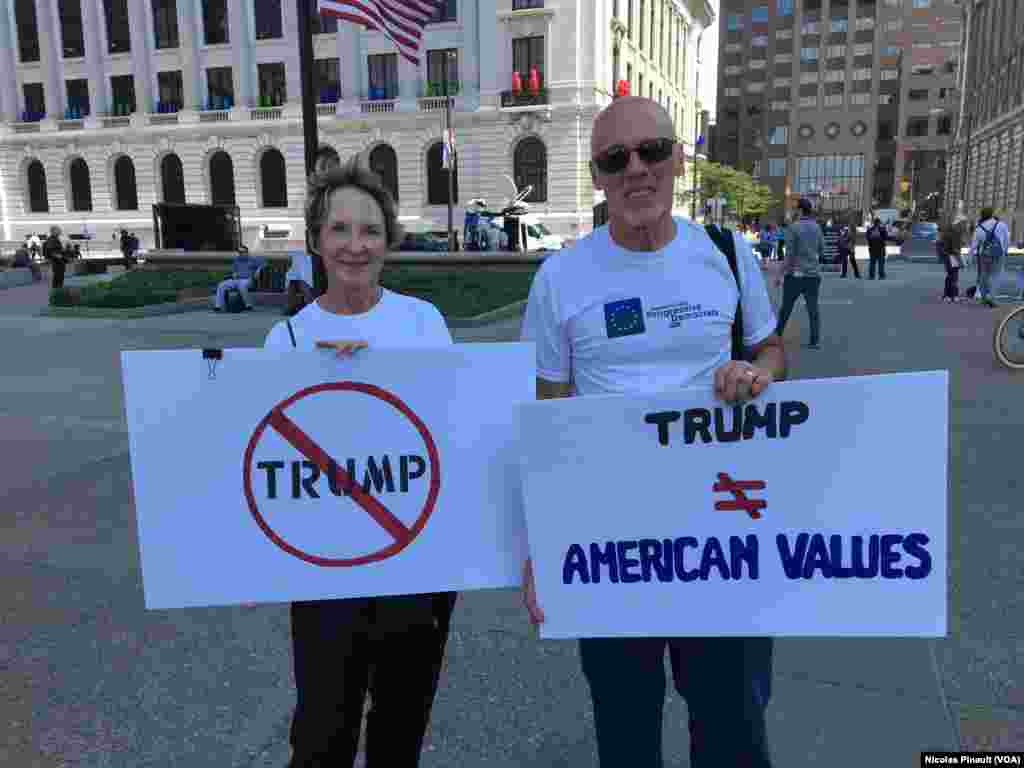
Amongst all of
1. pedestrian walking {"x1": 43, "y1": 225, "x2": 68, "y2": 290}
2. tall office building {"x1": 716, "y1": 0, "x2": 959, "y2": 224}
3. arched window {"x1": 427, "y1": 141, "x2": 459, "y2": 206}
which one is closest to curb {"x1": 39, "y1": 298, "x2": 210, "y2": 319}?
pedestrian walking {"x1": 43, "y1": 225, "x2": 68, "y2": 290}

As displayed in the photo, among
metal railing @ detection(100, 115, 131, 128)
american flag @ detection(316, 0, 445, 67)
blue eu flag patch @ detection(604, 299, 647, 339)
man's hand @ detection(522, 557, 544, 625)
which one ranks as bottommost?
man's hand @ detection(522, 557, 544, 625)

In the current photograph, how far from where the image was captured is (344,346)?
7.25 ft

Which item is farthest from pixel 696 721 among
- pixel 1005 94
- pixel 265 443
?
pixel 1005 94

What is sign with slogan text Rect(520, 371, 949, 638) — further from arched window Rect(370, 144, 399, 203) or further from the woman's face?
arched window Rect(370, 144, 399, 203)

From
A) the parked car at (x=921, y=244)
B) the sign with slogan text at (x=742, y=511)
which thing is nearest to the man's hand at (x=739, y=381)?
the sign with slogan text at (x=742, y=511)

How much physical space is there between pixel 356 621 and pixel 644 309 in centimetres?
117

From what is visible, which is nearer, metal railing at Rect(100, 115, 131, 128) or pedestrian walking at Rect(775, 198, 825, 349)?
pedestrian walking at Rect(775, 198, 825, 349)

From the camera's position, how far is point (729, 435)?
2076 millimetres

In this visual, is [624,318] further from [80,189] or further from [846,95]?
[846,95]

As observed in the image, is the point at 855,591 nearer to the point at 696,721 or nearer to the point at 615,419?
the point at 696,721

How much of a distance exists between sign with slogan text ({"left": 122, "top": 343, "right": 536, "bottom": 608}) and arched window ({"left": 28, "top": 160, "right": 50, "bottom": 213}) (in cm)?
6298

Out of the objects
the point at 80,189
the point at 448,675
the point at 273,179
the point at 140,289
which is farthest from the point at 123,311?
the point at 80,189

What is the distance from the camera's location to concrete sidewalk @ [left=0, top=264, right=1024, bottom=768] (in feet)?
9.60

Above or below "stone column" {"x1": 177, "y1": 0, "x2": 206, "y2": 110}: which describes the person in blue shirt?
below
